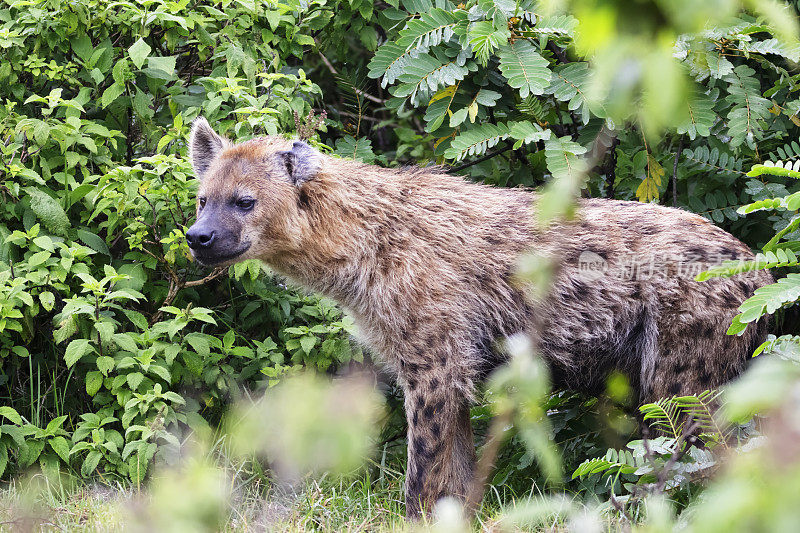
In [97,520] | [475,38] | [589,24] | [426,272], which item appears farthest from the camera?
[475,38]

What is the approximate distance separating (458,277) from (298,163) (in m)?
0.96

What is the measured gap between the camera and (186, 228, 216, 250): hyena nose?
3.94 meters

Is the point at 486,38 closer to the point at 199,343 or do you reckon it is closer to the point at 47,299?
the point at 199,343

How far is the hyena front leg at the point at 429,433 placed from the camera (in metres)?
4.05

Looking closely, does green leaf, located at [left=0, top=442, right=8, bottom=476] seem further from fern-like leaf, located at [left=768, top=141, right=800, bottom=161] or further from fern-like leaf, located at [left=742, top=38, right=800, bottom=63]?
fern-like leaf, located at [left=742, top=38, right=800, bottom=63]

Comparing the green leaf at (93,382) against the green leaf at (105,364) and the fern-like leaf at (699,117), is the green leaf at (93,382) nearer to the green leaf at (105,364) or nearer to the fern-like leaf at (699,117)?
the green leaf at (105,364)

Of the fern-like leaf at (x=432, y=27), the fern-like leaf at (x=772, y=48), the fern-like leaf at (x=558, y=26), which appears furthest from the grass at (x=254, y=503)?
the fern-like leaf at (x=772, y=48)

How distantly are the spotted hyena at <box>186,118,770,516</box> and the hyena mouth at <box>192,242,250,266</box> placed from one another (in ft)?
0.03

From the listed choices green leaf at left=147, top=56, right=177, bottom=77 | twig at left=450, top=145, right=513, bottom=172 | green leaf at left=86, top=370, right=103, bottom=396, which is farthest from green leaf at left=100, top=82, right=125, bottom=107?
twig at left=450, top=145, right=513, bottom=172

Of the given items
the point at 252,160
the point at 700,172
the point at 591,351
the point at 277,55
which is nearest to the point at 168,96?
the point at 277,55

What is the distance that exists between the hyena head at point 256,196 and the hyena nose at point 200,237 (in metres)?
0.06

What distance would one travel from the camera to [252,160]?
4293 mm

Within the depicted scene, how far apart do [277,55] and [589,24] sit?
169 inches

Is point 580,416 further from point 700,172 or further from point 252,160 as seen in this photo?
point 252,160
